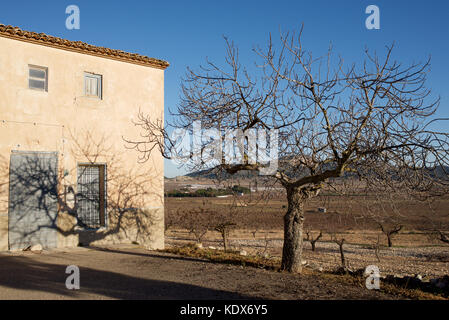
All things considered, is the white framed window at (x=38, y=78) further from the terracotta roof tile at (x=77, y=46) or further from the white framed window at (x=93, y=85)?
the white framed window at (x=93, y=85)

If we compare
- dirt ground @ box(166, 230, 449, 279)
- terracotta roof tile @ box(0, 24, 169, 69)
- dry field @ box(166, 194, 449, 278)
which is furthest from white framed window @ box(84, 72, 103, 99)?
dirt ground @ box(166, 230, 449, 279)

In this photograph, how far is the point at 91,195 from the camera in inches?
445

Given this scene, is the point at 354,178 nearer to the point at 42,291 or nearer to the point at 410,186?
the point at 410,186

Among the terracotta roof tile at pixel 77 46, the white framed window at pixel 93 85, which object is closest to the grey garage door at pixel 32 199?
the white framed window at pixel 93 85

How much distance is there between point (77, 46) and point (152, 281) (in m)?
7.39

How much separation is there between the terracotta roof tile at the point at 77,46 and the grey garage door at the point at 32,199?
3.07 m

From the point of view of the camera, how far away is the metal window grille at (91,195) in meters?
11.1

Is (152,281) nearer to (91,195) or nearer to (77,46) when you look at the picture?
(91,195)

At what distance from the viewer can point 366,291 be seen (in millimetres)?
6551

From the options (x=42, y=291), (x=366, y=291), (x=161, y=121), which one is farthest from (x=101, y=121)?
(x=366, y=291)

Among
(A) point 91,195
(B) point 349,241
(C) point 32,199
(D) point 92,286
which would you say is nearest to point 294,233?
(D) point 92,286

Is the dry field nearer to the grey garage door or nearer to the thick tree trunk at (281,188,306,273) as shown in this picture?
the thick tree trunk at (281,188,306,273)

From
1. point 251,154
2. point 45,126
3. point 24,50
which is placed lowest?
point 251,154
